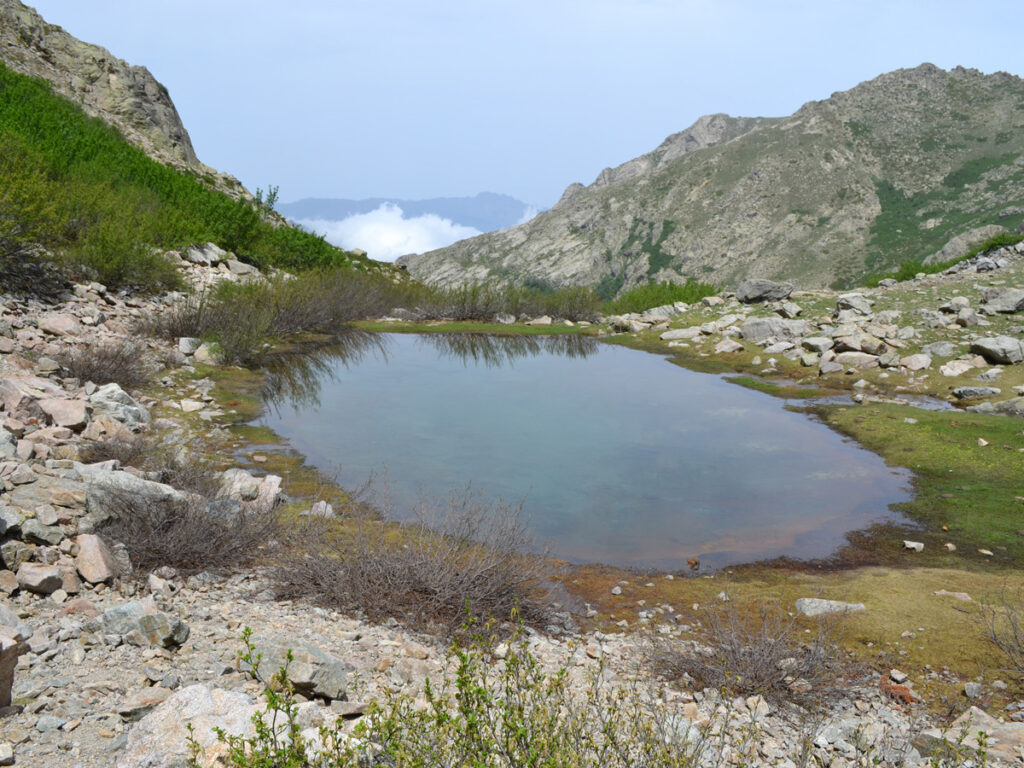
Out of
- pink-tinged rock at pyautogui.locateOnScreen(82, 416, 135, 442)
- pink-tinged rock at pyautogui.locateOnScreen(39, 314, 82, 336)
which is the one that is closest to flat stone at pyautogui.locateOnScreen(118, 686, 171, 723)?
pink-tinged rock at pyautogui.locateOnScreen(82, 416, 135, 442)

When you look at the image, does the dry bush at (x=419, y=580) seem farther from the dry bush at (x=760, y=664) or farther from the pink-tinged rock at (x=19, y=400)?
the pink-tinged rock at (x=19, y=400)

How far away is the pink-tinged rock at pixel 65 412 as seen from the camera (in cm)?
742

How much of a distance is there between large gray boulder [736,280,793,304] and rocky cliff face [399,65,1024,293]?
6879 cm

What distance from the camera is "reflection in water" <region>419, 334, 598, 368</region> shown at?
21.0m

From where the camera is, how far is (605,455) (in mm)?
10805

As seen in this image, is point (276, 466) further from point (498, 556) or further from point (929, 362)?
point (929, 362)

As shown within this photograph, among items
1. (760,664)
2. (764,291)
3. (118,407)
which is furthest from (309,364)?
(764,291)

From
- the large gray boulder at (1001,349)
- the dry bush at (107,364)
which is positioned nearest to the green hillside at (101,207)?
the dry bush at (107,364)

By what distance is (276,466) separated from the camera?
30.1 ft

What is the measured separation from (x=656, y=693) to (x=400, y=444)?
7.12 metres

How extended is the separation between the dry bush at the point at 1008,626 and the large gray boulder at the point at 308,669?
450 centimetres

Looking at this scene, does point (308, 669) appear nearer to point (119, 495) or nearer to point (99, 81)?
point (119, 495)

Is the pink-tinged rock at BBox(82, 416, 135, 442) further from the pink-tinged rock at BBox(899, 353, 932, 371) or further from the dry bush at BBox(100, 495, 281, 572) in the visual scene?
the pink-tinged rock at BBox(899, 353, 932, 371)

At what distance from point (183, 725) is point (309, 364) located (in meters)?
15.1
